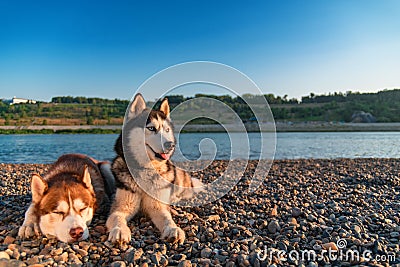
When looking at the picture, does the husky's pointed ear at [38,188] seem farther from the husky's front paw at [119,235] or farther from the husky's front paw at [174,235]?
the husky's front paw at [174,235]

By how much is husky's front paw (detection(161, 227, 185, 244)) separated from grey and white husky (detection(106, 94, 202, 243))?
21cm

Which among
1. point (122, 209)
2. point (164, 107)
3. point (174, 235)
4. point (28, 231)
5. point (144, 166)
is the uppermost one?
point (164, 107)

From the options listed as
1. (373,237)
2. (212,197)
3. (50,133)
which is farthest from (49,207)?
(50,133)

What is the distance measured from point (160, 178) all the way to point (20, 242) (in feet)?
6.91

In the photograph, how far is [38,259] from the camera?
3.62 metres

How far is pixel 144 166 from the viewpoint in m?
4.91

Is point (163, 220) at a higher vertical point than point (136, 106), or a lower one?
lower

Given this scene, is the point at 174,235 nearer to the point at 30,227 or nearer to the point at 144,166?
the point at 144,166

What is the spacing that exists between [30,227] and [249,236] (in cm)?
312

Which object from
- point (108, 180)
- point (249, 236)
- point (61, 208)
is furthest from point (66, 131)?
point (249, 236)

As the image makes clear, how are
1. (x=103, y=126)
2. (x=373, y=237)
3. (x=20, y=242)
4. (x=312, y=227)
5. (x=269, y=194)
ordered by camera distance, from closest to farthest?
(x=20, y=242) < (x=373, y=237) < (x=312, y=227) < (x=269, y=194) < (x=103, y=126)

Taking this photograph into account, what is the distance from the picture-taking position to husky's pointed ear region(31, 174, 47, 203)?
425 cm

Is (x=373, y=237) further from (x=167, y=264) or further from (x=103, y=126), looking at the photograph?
(x=103, y=126)

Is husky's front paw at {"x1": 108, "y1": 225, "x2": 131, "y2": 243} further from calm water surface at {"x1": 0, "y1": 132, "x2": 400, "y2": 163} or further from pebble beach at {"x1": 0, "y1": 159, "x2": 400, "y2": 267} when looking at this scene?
calm water surface at {"x1": 0, "y1": 132, "x2": 400, "y2": 163}
